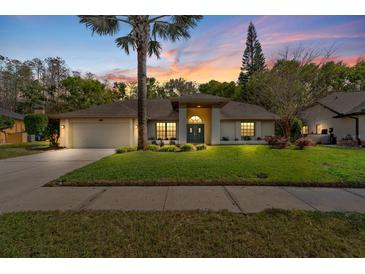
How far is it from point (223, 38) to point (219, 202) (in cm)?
981

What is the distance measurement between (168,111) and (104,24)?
352 inches

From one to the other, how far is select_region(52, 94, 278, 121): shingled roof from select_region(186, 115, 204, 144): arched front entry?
4.40 feet

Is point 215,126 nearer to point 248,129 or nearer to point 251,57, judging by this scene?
point 248,129

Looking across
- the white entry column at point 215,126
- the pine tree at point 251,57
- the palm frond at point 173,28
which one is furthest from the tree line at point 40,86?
the palm frond at point 173,28

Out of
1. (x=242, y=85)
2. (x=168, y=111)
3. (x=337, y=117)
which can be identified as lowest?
(x=337, y=117)

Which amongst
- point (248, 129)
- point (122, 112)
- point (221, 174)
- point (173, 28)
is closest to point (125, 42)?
point (173, 28)

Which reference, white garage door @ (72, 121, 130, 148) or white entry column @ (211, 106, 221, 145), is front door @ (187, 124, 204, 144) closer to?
white entry column @ (211, 106, 221, 145)

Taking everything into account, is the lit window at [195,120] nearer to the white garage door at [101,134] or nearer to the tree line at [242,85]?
the white garage door at [101,134]

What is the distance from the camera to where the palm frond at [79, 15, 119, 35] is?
35.6 ft

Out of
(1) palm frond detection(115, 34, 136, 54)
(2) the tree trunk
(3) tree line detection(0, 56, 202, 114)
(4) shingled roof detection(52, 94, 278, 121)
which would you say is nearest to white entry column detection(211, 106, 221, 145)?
(4) shingled roof detection(52, 94, 278, 121)

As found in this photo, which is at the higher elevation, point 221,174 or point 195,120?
point 195,120

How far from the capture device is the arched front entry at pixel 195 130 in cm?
1752

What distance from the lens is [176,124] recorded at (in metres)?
17.8

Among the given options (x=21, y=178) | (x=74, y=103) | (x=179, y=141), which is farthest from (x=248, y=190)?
(x=74, y=103)
